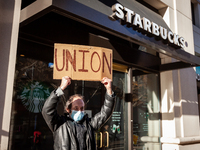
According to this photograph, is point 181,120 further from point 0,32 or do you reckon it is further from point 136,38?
point 0,32

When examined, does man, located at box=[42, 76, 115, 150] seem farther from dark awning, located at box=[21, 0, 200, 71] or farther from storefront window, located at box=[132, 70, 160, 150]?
storefront window, located at box=[132, 70, 160, 150]

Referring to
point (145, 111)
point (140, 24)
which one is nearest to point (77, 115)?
point (140, 24)

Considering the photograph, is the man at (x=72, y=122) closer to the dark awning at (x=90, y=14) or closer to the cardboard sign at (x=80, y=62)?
the cardboard sign at (x=80, y=62)

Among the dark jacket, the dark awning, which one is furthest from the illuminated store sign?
the dark jacket

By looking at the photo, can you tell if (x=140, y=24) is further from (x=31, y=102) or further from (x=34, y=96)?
(x=31, y=102)

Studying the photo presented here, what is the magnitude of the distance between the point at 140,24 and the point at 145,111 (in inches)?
139

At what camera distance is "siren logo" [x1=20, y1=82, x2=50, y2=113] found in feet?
13.6

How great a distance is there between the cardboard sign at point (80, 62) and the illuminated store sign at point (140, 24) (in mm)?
1531

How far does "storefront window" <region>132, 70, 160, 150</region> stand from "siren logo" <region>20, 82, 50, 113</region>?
3170 mm

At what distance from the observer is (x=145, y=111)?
7129mm

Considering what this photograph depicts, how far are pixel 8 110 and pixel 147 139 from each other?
4.82 metres

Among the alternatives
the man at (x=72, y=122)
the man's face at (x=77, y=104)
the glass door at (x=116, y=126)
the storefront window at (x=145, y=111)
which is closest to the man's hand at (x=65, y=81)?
the man at (x=72, y=122)

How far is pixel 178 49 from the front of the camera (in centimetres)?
575

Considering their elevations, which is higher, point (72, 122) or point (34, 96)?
point (34, 96)
